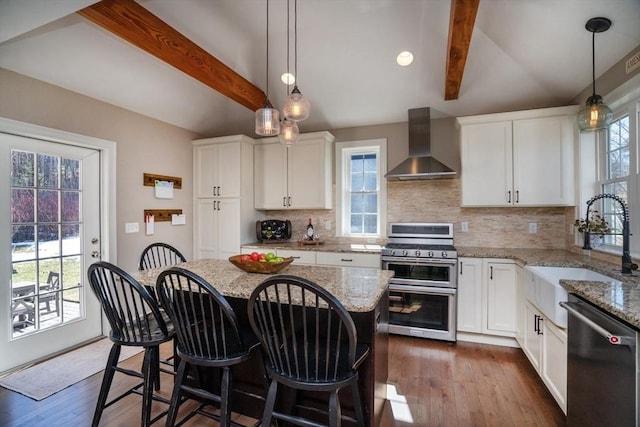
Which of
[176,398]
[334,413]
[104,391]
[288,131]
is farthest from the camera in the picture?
[288,131]

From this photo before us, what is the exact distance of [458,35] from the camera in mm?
2166

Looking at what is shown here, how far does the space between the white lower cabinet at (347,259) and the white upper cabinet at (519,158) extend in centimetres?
117

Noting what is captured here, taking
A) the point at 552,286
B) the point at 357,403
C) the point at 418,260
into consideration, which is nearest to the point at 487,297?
the point at 418,260

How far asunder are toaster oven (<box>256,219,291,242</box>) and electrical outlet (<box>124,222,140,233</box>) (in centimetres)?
141

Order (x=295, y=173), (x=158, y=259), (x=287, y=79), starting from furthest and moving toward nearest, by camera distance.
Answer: (x=295, y=173) < (x=158, y=259) < (x=287, y=79)

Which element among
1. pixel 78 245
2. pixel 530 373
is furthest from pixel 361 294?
pixel 78 245

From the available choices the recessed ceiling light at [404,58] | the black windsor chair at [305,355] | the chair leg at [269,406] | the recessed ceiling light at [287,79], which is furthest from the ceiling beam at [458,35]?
the chair leg at [269,406]

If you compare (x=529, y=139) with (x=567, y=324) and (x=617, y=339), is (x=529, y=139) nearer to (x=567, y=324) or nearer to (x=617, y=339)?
(x=567, y=324)

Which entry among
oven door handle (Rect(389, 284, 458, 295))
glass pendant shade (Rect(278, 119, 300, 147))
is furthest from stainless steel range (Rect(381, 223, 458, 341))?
glass pendant shade (Rect(278, 119, 300, 147))

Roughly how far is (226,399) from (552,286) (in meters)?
2.03

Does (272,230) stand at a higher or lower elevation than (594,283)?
higher

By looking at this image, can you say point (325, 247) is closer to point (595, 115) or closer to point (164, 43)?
point (164, 43)

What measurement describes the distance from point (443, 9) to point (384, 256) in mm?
2269

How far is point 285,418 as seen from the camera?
1446 millimetres
